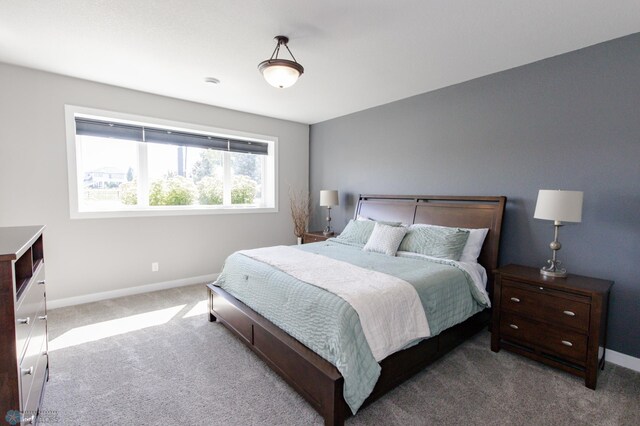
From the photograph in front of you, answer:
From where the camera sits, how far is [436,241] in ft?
10.0

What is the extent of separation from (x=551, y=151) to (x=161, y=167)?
455cm

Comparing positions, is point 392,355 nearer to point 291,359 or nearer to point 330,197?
point 291,359

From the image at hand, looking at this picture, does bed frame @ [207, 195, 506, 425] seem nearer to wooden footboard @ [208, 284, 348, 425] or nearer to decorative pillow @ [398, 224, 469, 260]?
wooden footboard @ [208, 284, 348, 425]

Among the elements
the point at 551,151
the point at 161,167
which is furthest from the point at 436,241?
the point at 161,167

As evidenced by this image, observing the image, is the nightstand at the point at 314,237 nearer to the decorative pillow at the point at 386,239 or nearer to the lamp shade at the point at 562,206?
the decorative pillow at the point at 386,239

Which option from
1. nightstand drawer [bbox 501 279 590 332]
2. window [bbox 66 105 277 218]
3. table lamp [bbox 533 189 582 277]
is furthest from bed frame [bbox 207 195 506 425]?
window [bbox 66 105 277 218]

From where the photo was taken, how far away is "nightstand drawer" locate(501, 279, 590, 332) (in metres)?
2.20

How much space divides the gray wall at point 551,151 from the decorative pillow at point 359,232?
2.24 feet

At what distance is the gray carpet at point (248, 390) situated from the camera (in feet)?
6.07

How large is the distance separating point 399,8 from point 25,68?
12.3 feet

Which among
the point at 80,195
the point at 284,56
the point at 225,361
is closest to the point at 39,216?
the point at 80,195

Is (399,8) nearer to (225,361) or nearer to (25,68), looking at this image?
(225,361)

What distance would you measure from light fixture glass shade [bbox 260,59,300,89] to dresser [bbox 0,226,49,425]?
180 cm

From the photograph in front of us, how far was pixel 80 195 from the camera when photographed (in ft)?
11.9
